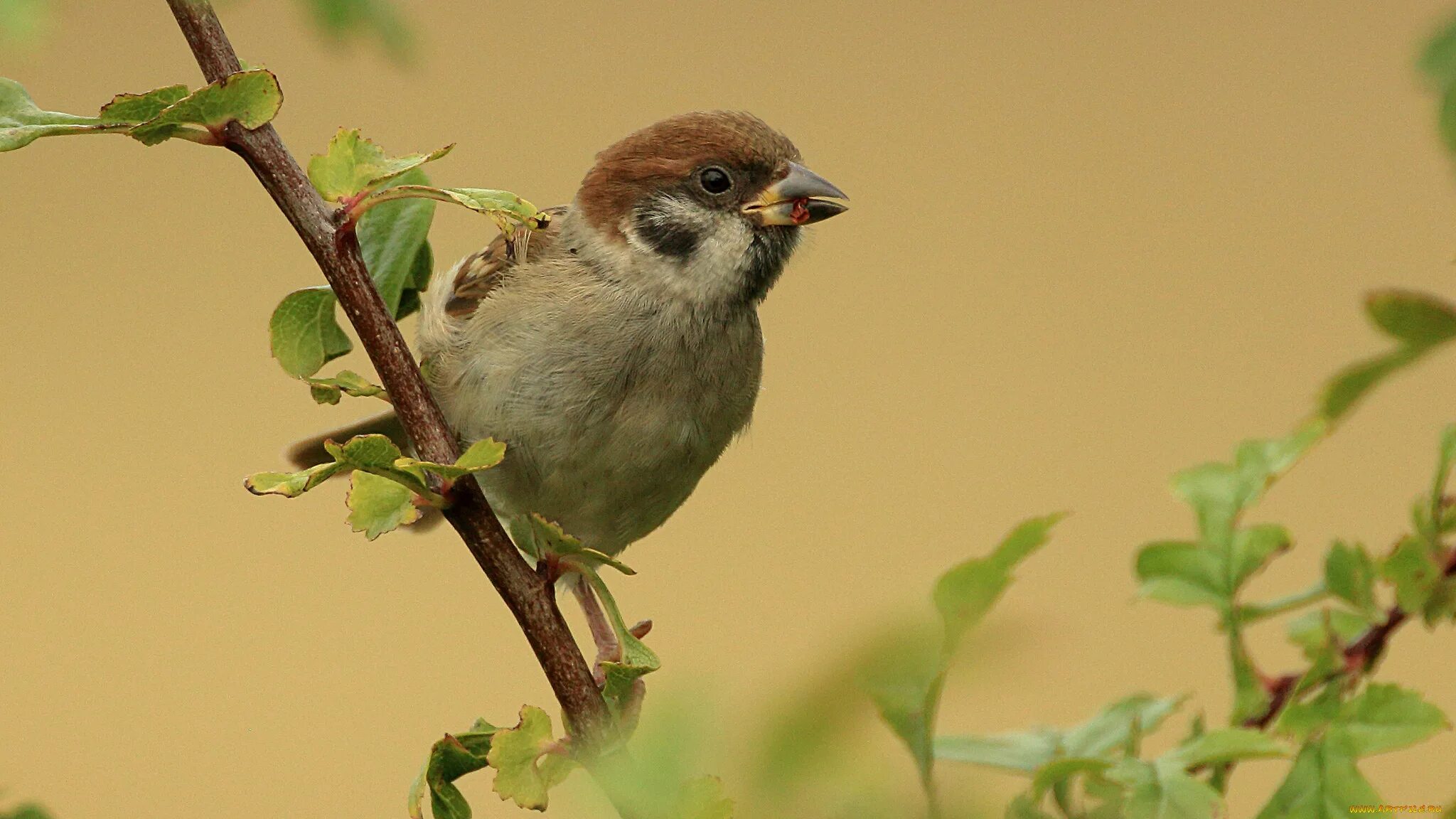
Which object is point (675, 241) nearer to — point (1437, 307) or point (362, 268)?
point (362, 268)

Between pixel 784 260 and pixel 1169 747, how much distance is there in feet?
3.20

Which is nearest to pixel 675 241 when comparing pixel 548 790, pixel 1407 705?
pixel 548 790

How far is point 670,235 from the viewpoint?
1.50m

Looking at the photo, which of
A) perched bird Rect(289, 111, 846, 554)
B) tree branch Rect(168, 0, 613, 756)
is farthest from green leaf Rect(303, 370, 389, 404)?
perched bird Rect(289, 111, 846, 554)

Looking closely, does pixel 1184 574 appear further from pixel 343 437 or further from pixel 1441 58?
pixel 343 437

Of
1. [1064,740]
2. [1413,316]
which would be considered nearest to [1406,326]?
[1413,316]

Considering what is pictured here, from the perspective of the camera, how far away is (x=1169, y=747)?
1.96 feet

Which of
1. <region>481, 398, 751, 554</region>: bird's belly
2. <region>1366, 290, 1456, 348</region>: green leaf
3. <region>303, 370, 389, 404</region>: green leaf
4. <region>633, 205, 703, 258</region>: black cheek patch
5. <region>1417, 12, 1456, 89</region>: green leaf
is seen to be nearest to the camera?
<region>1417, 12, 1456, 89</region>: green leaf

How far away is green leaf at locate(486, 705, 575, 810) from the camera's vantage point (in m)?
0.67

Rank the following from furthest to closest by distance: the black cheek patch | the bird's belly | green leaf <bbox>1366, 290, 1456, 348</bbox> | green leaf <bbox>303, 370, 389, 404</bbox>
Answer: the black cheek patch
the bird's belly
green leaf <bbox>303, 370, 389, 404</bbox>
green leaf <bbox>1366, 290, 1456, 348</bbox>

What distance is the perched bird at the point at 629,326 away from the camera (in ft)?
4.58

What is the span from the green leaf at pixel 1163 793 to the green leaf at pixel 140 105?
49 centimetres

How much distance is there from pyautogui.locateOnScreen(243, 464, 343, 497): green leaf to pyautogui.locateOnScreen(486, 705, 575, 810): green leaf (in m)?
0.14

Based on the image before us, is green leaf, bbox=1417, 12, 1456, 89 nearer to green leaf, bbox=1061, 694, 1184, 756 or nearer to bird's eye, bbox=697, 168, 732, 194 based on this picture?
green leaf, bbox=1061, 694, 1184, 756
